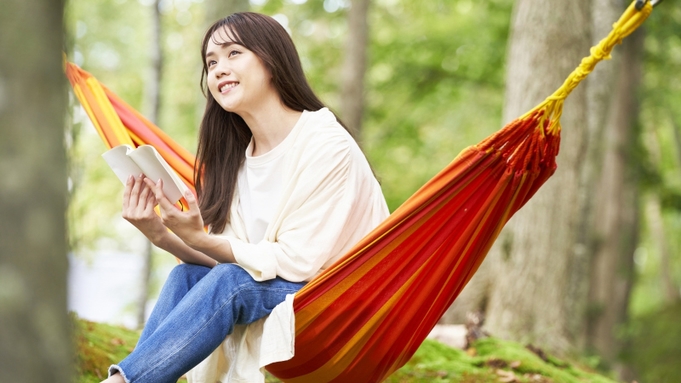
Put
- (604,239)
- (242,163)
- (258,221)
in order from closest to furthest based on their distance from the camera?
(258,221), (242,163), (604,239)

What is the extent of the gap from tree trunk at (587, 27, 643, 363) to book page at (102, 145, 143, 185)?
6.84 metres

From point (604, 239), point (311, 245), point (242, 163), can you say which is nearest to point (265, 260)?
point (311, 245)

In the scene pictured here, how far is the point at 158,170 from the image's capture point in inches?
82.2

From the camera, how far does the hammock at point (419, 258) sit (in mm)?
2080

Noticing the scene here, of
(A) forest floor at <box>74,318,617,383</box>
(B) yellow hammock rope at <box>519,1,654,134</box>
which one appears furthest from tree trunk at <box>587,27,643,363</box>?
(B) yellow hammock rope at <box>519,1,654,134</box>

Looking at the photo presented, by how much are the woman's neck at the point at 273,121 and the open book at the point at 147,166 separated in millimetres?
433

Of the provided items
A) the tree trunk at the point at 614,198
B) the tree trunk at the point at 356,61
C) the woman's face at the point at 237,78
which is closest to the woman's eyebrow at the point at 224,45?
the woman's face at the point at 237,78

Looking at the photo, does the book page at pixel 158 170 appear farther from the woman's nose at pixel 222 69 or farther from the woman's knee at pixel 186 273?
the woman's nose at pixel 222 69

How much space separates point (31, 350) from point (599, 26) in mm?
6429

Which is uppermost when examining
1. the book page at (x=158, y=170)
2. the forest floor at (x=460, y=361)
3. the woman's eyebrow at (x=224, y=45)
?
the woman's eyebrow at (x=224, y=45)

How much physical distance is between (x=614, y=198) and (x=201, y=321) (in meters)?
7.15

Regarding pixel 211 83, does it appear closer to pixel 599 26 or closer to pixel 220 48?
pixel 220 48

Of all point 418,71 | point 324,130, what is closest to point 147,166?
point 324,130

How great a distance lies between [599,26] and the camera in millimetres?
6688
